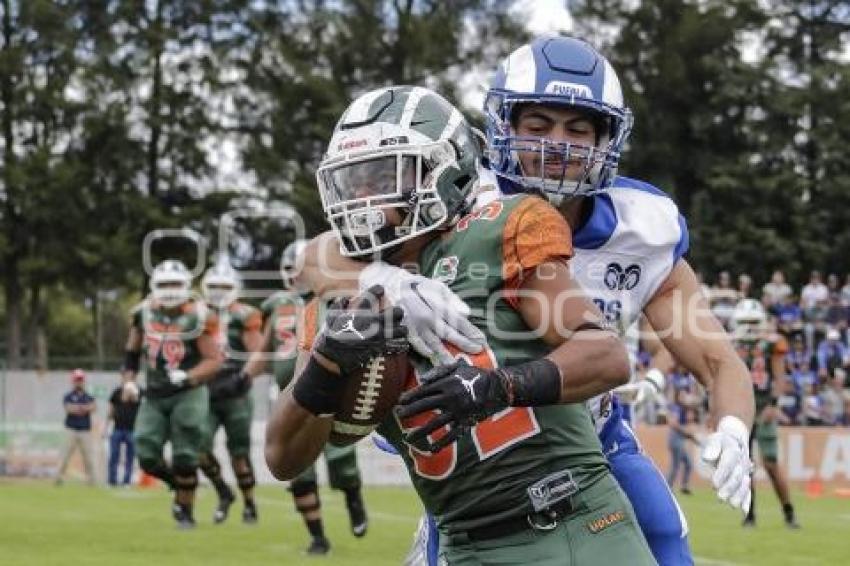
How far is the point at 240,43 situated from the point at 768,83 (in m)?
11.4

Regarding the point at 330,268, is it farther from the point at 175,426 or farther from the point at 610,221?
the point at 175,426

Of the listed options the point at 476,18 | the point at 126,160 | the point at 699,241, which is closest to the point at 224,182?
the point at 126,160

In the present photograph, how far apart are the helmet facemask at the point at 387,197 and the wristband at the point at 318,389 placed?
12.3 inches

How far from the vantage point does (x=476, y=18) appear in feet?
116

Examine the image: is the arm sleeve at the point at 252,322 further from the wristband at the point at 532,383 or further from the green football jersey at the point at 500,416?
the wristband at the point at 532,383

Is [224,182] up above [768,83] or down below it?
below

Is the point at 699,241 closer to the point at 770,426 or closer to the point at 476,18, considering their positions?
the point at 476,18

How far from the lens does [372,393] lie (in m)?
3.03

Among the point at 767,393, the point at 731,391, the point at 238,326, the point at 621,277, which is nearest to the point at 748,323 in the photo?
the point at 767,393

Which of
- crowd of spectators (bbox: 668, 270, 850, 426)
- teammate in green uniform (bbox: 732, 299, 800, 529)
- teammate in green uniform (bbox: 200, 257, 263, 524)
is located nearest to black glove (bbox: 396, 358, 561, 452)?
teammate in green uniform (bbox: 200, 257, 263, 524)

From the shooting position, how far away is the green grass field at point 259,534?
372 inches

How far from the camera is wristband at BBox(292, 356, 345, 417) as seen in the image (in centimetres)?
300

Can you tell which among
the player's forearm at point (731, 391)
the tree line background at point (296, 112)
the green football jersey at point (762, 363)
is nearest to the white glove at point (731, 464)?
the player's forearm at point (731, 391)

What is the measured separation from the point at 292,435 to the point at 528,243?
0.62 metres
